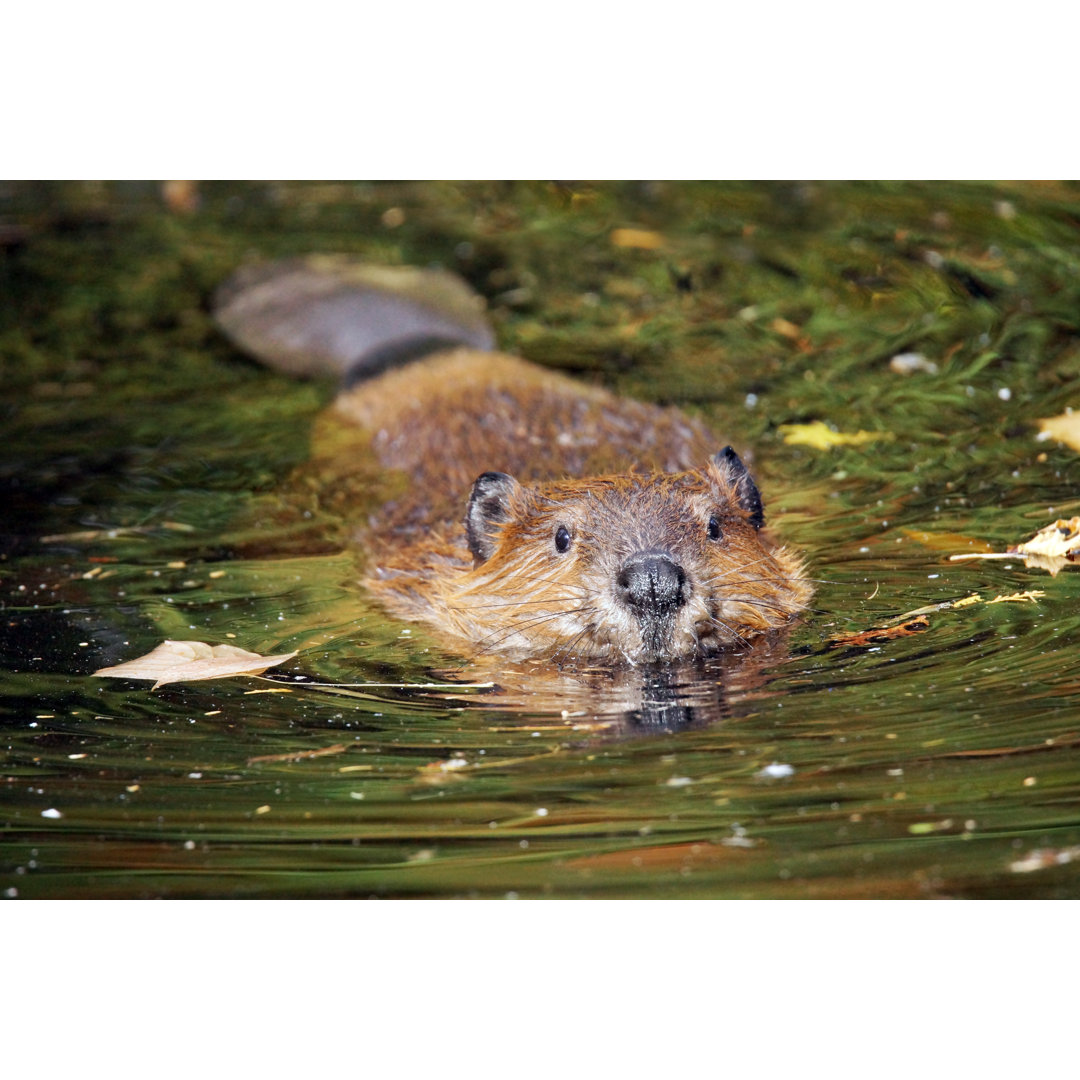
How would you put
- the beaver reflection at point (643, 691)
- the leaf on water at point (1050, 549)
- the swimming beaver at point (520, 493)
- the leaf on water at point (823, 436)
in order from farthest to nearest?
the leaf on water at point (823, 436) < the leaf on water at point (1050, 549) < the swimming beaver at point (520, 493) < the beaver reflection at point (643, 691)

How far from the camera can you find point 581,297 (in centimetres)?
1049

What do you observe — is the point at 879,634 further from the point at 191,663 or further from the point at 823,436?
the point at 823,436

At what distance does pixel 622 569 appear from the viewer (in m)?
5.43

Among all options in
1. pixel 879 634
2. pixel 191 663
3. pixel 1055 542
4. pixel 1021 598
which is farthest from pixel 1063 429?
pixel 191 663

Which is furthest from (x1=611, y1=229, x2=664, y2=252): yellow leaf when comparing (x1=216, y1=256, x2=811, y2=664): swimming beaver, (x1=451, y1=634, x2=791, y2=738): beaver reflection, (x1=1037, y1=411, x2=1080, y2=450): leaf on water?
(x1=451, y1=634, x2=791, y2=738): beaver reflection

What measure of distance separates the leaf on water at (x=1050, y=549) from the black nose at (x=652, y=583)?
65.2 inches

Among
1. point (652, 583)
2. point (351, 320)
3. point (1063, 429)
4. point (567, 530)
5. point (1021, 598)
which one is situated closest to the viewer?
point (652, 583)

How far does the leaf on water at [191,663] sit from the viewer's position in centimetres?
583

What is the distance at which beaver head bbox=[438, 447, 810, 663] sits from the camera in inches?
217

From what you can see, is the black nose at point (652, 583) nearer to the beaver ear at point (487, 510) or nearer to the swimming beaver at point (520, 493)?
the swimming beaver at point (520, 493)

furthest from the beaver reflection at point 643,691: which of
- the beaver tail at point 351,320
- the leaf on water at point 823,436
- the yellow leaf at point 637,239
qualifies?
the yellow leaf at point 637,239

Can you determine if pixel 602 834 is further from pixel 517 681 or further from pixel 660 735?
pixel 517 681

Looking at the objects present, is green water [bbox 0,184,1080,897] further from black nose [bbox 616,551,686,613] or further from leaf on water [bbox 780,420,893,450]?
black nose [bbox 616,551,686,613]

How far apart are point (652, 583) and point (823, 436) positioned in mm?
3160
